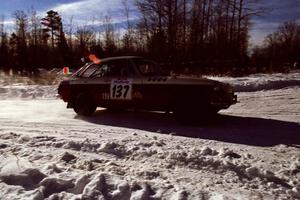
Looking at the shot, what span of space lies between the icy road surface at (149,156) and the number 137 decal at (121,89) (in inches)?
23.3

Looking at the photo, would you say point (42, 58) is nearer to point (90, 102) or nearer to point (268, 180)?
point (90, 102)

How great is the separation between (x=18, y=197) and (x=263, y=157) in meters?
3.49

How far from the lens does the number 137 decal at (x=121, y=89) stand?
878 centimetres

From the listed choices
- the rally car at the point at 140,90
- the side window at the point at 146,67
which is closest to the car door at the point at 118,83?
the rally car at the point at 140,90

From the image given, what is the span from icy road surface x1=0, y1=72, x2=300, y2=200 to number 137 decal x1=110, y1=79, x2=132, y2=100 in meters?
0.59

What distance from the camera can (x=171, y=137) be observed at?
6859 millimetres

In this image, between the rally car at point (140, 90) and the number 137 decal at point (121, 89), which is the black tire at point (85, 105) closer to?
the rally car at point (140, 90)

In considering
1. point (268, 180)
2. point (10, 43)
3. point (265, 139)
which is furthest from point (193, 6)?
point (10, 43)

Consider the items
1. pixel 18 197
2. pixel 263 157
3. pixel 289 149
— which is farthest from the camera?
pixel 289 149

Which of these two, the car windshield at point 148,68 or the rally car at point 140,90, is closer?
the rally car at point 140,90

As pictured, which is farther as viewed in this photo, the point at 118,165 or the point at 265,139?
the point at 265,139

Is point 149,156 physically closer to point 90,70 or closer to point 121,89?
point 121,89

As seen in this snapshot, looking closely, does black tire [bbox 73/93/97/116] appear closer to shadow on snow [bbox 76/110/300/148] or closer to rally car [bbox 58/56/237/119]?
rally car [bbox 58/56/237/119]

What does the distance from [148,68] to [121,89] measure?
84 cm
